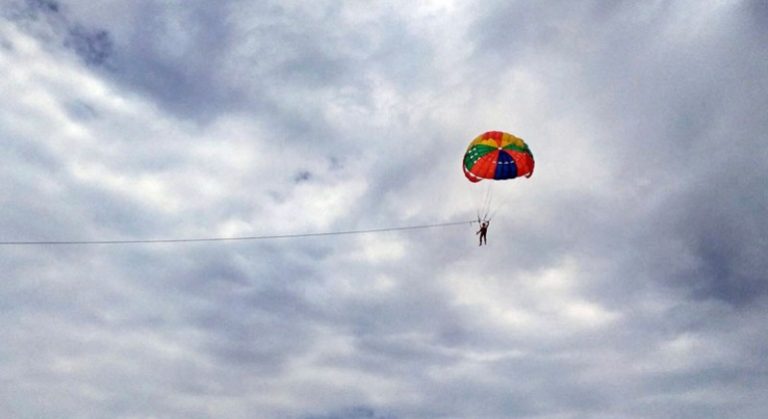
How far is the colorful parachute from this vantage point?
70.2 metres

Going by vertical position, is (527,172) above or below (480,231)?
above

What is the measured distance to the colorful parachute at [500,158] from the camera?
7025 centimetres

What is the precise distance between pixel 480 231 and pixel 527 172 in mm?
7856

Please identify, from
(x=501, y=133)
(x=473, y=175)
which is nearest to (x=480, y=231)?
(x=473, y=175)

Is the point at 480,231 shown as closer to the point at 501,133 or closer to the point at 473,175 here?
the point at 473,175

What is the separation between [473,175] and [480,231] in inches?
236

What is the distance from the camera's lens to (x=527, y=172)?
71062 mm

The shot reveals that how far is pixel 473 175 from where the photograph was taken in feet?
235

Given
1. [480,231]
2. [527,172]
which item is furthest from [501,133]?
[480,231]

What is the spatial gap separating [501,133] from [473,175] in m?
5.21

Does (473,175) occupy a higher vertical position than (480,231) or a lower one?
higher

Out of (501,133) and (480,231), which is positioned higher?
(501,133)

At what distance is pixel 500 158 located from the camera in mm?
70312
